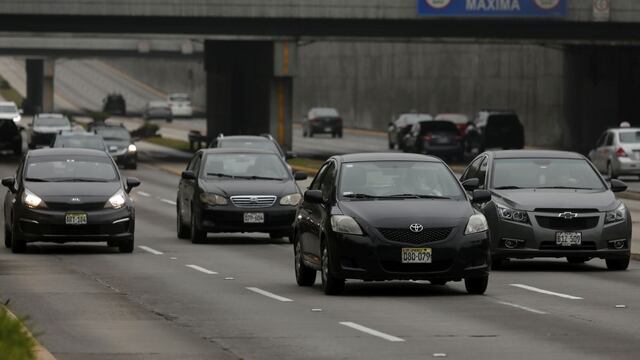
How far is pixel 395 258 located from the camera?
18.4 meters

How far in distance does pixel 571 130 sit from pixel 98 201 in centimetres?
A: 5575

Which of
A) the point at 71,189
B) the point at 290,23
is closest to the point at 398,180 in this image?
the point at 71,189

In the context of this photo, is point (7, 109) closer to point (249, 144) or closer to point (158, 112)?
point (158, 112)

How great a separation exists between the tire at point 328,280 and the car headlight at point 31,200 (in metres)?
8.10

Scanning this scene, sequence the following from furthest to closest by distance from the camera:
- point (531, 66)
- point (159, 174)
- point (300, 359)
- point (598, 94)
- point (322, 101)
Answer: point (322, 101)
point (531, 66)
point (598, 94)
point (159, 174)
point (300, 359)

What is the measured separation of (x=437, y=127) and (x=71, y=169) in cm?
4236

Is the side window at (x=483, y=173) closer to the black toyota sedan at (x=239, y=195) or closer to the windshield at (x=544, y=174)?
the windshield at (x=544, y=174)

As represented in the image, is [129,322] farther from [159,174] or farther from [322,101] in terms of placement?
[322,101]

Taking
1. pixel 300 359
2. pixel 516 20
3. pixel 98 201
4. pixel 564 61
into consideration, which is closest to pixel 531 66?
pixel 564 61

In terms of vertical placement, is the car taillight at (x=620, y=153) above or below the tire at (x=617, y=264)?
below

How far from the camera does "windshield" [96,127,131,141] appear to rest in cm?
6081

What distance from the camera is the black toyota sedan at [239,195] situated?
28562 millimetres

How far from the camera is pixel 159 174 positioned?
58281mm

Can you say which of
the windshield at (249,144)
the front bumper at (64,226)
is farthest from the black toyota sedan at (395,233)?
the windshield at (249,144)
